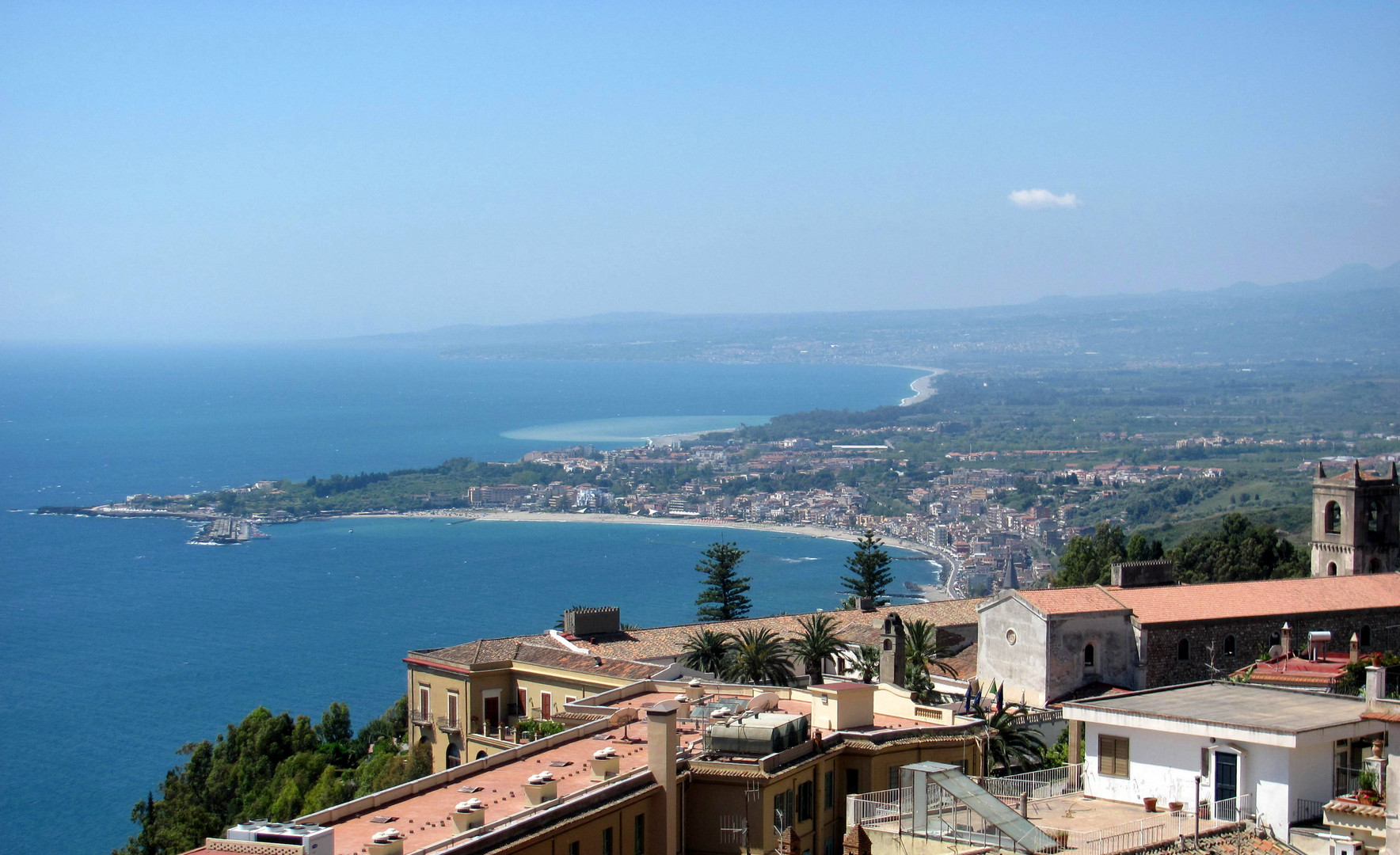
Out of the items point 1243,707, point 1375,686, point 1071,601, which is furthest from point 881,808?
point 1071,601

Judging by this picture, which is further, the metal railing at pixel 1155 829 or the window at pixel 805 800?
the window at pixel 805 800

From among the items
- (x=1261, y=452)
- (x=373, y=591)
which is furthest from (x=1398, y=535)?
(x=1261, y=452)

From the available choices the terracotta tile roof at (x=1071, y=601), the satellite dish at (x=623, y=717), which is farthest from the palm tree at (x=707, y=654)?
the satellite dish at (x=623, y=717)

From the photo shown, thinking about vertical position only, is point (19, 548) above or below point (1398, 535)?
below

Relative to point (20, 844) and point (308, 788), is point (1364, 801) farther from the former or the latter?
point (20, 844)

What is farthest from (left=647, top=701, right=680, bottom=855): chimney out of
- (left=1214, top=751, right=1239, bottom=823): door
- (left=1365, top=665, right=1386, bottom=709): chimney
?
(left=1365, top=665, right=1386, bottom=709): chimney

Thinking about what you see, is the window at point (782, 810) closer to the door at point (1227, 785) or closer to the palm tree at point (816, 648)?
the door at point (1227, 785)

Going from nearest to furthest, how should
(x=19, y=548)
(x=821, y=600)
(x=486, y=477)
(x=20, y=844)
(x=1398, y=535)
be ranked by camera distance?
(x=1398, y=535)
(x=20, y=844)
(x=821, y=600)
(x=19, y=548)
(x=486, y=477)
